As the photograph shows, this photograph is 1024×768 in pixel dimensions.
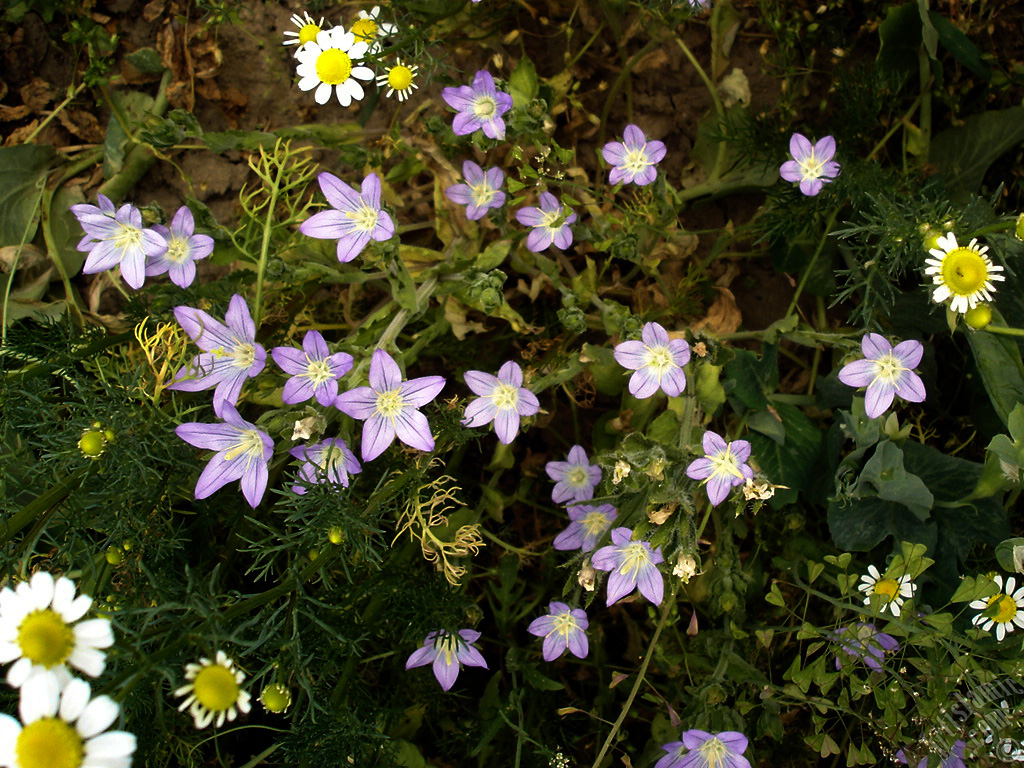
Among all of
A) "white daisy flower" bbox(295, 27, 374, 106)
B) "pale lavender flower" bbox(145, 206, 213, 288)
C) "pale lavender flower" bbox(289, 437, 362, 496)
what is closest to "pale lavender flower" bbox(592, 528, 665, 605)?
"pale lavender flower" bbox(289, 437, 362, 496)

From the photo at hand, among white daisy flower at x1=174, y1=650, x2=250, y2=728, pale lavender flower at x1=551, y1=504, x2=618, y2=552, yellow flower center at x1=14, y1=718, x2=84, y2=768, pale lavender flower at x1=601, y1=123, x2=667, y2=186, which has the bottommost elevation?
pale lavender flower at x1=551, y1=504, x2=618, y2=552

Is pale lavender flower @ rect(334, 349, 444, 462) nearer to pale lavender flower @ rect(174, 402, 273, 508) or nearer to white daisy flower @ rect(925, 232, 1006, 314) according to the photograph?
pale lavender flower @ rect(174, 402, 273, 508)

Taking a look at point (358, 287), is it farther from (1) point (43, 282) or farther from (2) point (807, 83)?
(2) point (807, 83)

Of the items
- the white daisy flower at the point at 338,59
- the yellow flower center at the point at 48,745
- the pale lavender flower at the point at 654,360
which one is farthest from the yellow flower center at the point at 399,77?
the yellow flower center at the point at 48,745

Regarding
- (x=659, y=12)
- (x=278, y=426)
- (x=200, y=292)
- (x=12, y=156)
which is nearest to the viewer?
(x=278, y=426)

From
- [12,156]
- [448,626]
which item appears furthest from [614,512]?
[12,156]

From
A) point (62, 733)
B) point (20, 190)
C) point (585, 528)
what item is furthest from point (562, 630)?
point (20, 190)
